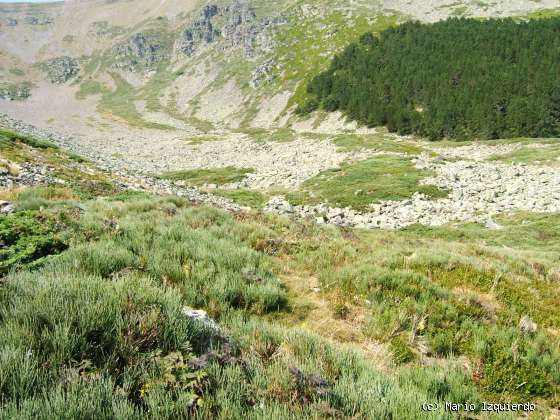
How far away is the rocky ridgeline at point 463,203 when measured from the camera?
73.0ft

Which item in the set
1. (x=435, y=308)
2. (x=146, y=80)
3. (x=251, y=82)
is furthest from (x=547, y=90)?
(x=146, y=80)

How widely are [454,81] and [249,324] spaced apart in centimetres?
8605

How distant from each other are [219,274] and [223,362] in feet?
10.6

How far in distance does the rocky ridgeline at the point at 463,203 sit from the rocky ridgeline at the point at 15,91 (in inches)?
7236

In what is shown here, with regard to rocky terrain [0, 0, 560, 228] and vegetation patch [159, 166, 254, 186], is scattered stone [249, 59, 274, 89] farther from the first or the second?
vegetation patch [159, 166, 254, 186]

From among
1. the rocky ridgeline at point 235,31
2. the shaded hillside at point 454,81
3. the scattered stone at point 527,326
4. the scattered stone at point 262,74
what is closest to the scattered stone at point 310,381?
the scattered stone at point 527,326

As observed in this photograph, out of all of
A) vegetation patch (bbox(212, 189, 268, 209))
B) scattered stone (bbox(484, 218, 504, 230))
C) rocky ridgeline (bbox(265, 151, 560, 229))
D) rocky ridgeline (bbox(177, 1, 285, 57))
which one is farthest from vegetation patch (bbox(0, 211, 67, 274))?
rocky ridgeline (bbox(177, 1, 285, 57))

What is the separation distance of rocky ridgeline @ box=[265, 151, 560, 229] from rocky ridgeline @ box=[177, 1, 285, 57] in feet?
420

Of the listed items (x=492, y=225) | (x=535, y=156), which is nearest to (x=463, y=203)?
(x=492, y=225)

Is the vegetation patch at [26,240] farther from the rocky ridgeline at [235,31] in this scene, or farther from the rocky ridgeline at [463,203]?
the rocky ridgeline at [235,31]

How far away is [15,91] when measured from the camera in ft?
551

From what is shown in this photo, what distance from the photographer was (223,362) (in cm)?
330

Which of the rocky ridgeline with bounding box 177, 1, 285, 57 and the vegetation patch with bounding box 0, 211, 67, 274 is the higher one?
the rocky ridgeline with bounding box 177, 1, 285, 57

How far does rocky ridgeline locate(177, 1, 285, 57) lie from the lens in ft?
485
